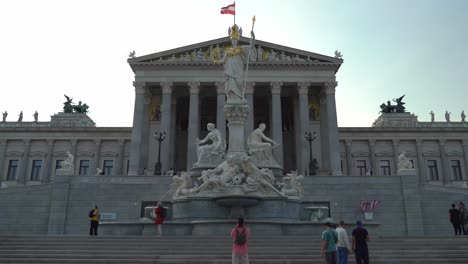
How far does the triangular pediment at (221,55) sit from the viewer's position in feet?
184

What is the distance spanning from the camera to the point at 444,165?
222ft

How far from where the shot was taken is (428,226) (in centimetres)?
3544

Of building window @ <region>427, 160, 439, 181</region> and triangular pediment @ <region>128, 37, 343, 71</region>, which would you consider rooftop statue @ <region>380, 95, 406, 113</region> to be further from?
triangular pediment @ <region>128, 37, 343, 71</region>

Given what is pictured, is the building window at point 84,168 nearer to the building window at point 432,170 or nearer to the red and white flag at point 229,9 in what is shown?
the red and white flag at point 229,9

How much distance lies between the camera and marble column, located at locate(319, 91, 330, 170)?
5514 cm

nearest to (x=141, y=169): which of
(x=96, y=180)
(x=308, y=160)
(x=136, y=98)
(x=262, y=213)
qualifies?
(x=136, y=98)

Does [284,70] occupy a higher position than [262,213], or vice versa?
[284,70]

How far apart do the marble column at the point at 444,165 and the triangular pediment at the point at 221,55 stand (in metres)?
24.4

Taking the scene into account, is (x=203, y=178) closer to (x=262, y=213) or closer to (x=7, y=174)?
(x=262, y=213)

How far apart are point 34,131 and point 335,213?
51.9 metres

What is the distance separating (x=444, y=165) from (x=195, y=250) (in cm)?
6161

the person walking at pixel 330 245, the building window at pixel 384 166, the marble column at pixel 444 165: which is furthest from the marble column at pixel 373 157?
the person walking at pixel 330 245

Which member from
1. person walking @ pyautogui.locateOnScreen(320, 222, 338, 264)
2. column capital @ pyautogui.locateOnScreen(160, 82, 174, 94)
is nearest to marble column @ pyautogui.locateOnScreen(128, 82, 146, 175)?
column capital @ pyautogui.locateOnScreen(160, 82, 174, 94)

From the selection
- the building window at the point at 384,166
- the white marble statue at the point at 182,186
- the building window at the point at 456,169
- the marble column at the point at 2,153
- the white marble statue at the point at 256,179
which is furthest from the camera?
the marble column at the point at 2,153
